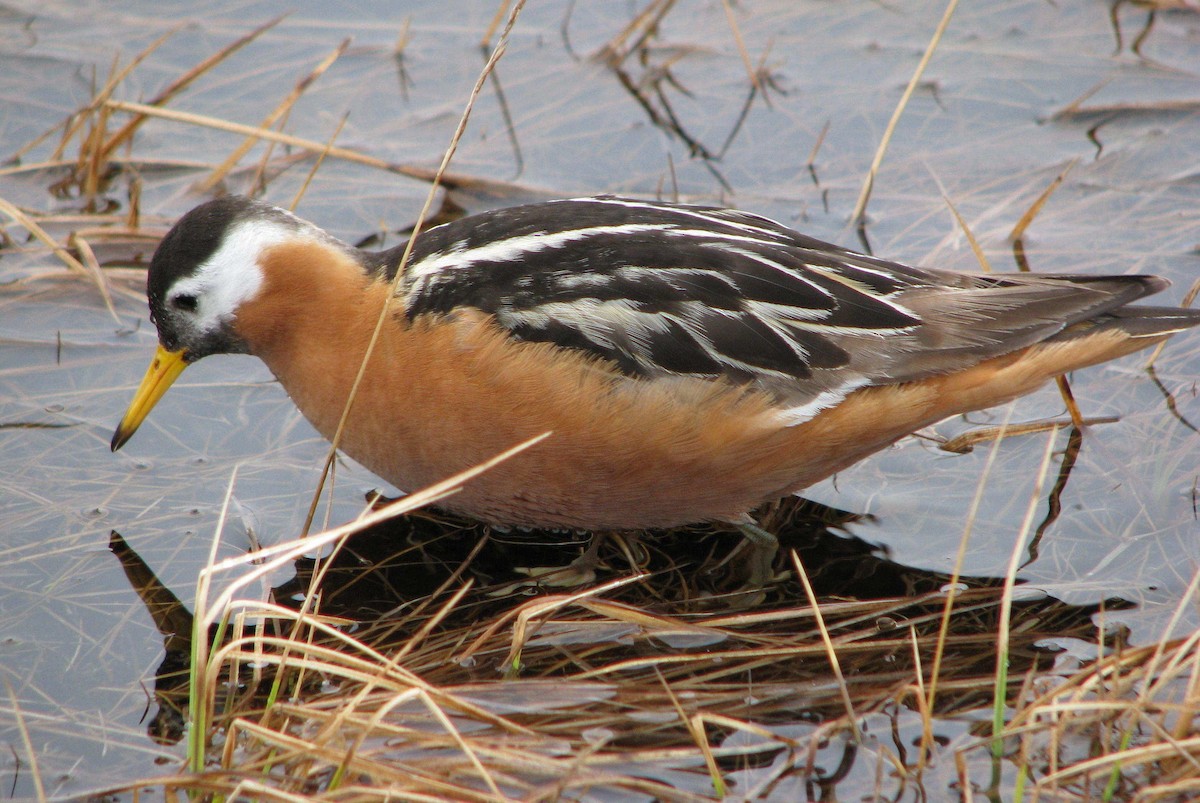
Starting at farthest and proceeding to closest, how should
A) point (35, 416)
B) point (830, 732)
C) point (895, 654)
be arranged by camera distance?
point (35, 416) < point (895, 654) < point (830, 732)

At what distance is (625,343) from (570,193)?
2.71 m

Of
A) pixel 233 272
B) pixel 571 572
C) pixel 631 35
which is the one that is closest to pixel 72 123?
pixel 233 272

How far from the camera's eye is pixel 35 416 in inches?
244

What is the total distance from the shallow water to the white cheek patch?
853 millimetres

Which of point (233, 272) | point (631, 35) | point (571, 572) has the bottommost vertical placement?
point (571, 572)

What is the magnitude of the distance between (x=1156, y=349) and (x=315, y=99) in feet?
17.6

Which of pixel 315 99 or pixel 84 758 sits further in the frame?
pixel 315 99

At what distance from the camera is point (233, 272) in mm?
5473

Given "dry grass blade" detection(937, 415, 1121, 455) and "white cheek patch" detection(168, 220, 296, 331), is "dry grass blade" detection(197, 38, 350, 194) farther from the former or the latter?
"dry grass blade" detection(937, 415, 1121, 455)

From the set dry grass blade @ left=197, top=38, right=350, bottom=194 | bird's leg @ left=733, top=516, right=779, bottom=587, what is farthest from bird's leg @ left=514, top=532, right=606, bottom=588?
dry grass blade @ left=197, top=38, right=350, bottom=194

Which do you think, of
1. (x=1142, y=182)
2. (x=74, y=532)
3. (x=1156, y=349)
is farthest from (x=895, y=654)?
(x=1142, y=182)

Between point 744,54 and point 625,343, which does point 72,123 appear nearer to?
point 744,54

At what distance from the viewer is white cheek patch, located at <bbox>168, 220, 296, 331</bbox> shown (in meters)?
5.46

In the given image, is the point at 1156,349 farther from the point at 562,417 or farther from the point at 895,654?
the point at 562,417
